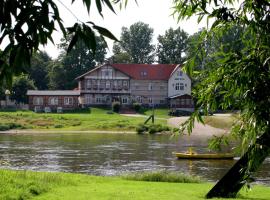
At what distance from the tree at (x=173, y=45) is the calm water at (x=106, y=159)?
7475 cm

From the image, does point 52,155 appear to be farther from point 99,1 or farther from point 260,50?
point 99,1

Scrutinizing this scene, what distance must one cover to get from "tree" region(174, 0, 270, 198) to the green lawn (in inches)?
2257

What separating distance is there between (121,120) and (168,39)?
55.1 meters

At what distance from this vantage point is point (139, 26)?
5236 inches

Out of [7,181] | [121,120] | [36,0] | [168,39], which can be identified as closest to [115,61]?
[168,39]

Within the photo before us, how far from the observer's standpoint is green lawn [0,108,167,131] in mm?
66375

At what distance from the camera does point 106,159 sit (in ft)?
115

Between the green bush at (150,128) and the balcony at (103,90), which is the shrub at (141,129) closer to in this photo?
Answer: the green bush at (150,128)

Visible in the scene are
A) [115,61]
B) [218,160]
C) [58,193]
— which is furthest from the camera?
[115,61]

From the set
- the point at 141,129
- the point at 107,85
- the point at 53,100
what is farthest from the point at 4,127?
the point at 107,85

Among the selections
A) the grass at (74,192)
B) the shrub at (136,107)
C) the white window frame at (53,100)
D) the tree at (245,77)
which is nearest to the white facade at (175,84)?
the shrub at (136,107)

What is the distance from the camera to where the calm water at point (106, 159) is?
2955 cm

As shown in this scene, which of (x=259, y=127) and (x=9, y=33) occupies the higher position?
(x=9, y=33)

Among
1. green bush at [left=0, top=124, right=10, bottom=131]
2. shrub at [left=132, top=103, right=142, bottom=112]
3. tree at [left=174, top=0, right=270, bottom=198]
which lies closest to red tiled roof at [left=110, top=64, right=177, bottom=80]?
shrub at [left=132, top=103, right=142, bottom=112]
